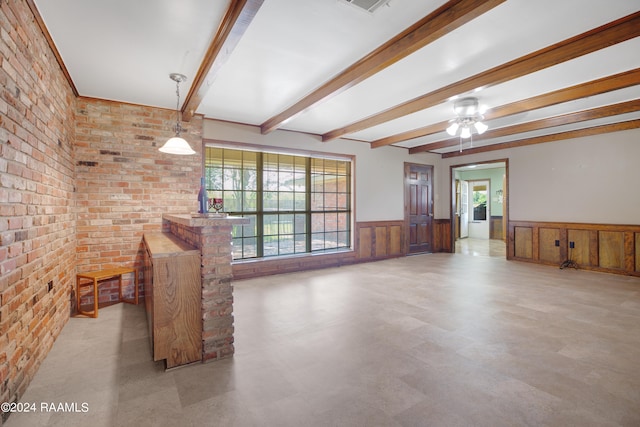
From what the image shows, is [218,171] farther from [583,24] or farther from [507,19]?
[583,24]

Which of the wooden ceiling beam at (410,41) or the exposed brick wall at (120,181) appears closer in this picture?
the wooden ceiling beam at (410,41)

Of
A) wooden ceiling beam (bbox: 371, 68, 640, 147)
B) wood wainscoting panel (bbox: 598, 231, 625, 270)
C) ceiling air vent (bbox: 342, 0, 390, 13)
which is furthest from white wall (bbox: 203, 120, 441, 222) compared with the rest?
wood wainscoting panel (bbox: 598, 231, 625, 270)

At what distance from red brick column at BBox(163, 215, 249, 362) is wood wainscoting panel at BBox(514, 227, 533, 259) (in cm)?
642

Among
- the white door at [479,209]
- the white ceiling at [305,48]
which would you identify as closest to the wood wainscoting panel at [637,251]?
the white ceiling at [305,48]

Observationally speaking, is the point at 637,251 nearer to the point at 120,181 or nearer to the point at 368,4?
the point at 368,4

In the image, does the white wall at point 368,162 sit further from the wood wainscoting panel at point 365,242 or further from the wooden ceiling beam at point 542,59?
the wooden ceiling beam at point 542,59

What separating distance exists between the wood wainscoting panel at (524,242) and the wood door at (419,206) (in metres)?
1.88

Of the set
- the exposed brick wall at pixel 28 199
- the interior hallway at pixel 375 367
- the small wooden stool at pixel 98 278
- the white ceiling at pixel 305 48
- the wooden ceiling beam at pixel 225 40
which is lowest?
the interior hallway at pixel 375 367

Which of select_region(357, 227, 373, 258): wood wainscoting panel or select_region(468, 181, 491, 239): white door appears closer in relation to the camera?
select_region(357, 227, 373, 258): wood wainscoting panel

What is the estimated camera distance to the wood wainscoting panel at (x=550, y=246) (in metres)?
5.95

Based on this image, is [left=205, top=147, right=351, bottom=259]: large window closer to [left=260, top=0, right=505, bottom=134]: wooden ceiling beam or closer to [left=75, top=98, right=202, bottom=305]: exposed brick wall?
[left=75, top=98, right=202, bottom=305]: exposed brick wall

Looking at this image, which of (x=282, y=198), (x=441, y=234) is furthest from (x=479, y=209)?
(x=282, y=198)

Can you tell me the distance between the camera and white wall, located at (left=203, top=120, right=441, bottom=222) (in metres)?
5.20

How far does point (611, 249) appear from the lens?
530cm
